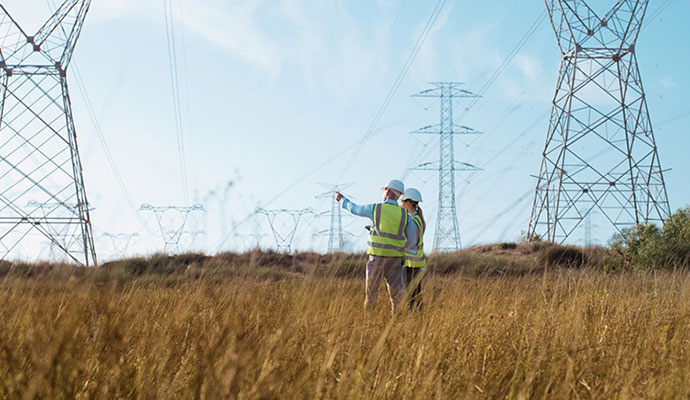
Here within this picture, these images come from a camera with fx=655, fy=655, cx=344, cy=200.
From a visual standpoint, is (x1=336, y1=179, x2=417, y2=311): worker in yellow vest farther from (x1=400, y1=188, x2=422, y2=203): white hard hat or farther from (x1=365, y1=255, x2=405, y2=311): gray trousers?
(x1=400, y1=188, x2=422, y2=203): white hard hat

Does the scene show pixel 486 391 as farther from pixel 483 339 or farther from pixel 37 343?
pixel 37 343

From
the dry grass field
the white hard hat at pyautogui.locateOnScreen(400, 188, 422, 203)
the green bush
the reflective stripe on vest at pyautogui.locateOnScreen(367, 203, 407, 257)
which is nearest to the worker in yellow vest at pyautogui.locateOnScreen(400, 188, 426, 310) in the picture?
the white hard hat at pyautogui.locateOnScreen(400, 188, 422, 203)

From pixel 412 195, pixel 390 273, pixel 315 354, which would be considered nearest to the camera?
pixel 315 354

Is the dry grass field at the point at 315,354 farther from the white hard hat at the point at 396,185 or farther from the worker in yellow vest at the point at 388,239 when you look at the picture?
the white hard hat at the point at 396,185

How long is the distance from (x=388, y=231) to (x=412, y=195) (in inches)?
31.9

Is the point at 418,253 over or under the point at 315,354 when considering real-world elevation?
over

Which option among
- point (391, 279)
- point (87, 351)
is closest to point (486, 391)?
point (87, 351)

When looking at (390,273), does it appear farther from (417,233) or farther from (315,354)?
(315,354)

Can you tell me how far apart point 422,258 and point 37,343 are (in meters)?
6.33

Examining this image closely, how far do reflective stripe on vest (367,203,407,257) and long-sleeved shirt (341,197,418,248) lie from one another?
105 millimetres

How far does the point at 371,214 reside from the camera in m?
8.12

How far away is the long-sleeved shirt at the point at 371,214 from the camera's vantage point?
26.7 feet

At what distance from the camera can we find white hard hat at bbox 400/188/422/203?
8.54 m

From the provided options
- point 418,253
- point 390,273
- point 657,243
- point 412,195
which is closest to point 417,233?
point 418,253
